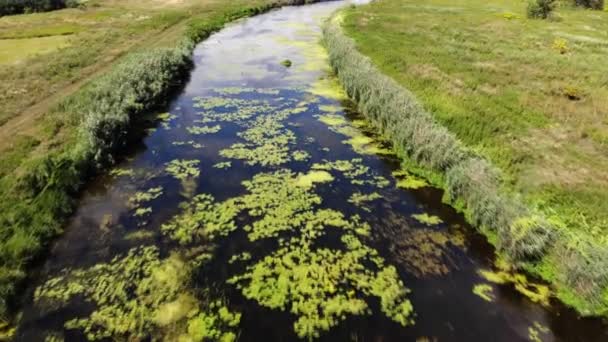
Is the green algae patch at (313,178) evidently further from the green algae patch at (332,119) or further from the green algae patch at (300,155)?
the green algae patch at (332,119)

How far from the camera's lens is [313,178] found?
16.7 meters

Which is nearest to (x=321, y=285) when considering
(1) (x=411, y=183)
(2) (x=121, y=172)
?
(1) (x=411, y=183)

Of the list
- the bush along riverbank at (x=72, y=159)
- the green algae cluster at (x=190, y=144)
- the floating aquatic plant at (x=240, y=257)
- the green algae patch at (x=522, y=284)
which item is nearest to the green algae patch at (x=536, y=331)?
the green algae patch at (x=522, y=284)

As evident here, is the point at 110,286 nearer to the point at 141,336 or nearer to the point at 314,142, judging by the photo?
the point at 141,336

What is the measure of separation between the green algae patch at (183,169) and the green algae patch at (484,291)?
11605mm

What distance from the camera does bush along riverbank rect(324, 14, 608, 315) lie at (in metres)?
10.5

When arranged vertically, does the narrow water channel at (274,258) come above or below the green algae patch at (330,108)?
below

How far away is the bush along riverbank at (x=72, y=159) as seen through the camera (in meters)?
11.8

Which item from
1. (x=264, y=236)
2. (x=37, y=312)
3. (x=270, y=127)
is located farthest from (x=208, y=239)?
(x=270, y=127)

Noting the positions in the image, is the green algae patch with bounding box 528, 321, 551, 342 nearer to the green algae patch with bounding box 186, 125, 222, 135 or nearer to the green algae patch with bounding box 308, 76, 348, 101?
the green algae patch with bounding box 186, 125, 222, 135

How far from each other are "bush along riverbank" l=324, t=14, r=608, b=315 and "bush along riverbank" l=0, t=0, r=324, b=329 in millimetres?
13406

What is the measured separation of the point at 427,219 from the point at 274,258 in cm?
597

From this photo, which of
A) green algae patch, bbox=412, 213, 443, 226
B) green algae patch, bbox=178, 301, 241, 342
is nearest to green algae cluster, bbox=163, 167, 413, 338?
green algae patch, bbox=178, 301, 241, 342

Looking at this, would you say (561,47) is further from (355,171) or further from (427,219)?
(427,219)
